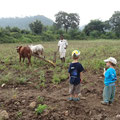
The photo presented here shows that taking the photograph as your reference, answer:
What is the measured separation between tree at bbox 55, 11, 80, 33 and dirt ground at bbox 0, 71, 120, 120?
46115 millimetres

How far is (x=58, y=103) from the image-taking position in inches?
145

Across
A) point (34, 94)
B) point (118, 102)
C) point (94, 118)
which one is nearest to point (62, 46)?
point (34, 94)

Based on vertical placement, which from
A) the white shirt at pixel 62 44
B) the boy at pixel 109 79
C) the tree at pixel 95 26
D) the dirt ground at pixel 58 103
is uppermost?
the tree at pixel 95 26

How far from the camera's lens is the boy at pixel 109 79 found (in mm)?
3432

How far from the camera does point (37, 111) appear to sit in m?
3.17

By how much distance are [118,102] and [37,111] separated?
2.29 m

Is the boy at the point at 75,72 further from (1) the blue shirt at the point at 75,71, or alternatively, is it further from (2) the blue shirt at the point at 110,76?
(2) the blue shirt at the point at 110,76

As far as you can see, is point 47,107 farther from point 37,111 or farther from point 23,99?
point 23,99

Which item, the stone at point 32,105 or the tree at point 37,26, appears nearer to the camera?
the stone at point 32,105

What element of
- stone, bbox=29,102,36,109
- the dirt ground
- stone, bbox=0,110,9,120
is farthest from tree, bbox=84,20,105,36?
stone, bbox=0,110,9,120

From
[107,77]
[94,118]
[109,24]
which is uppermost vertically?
[109,24]

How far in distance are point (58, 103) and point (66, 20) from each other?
47692 millimetres

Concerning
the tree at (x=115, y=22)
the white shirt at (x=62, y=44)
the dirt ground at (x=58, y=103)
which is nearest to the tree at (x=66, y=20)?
the tree at (x=115, y=22)

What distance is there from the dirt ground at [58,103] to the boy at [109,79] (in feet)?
0.74
